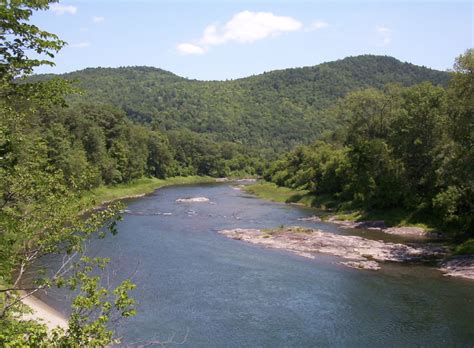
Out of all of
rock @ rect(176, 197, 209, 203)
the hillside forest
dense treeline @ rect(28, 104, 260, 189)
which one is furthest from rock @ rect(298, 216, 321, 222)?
dense treeline @ rect(28, 104, 260, 189)

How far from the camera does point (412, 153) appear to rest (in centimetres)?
7394

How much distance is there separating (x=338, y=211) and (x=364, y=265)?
37428 mm

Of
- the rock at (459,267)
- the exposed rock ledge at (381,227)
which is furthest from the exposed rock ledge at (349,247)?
the exposed rock ledge at (381,227)

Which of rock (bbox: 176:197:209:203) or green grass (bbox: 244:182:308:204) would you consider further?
green grass (bbox: 244:182:308:204)

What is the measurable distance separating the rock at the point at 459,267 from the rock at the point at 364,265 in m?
6.31

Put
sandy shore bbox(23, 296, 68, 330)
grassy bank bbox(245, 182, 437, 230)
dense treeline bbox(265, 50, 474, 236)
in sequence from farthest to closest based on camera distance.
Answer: grassy bank bbox(245, 182, 437, 230)
dense treeline bbox(265, 50, 474, 236)
sandy shore bbox(23, 296, 68, 330)

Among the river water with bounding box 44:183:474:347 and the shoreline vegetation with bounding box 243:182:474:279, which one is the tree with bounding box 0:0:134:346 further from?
the shoreline vegetation with bounding box 243:182:474:279

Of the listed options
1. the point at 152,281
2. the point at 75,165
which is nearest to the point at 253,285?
the point at 152,281

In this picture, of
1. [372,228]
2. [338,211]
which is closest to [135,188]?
[338,211]

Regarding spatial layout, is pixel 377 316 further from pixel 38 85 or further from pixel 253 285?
pixel 38 85

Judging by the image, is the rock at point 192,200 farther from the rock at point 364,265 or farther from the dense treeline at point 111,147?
the rock at point 364,265

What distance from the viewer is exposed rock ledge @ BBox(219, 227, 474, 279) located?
4889 cm

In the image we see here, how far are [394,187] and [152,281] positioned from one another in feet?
156

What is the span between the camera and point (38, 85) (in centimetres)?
1453
